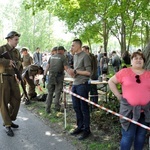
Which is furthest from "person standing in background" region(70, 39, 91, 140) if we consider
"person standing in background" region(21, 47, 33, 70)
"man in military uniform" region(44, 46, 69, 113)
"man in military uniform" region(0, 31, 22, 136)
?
"person standing in background" region(21, 47, 33, 70)

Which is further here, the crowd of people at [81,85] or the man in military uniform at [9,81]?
the man in military uniform at [9,81]

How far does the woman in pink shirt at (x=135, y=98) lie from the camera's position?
4.22m

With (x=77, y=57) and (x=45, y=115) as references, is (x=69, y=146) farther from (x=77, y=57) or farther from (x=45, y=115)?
(x=45, y=115)

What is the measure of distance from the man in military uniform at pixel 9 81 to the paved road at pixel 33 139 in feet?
0.94

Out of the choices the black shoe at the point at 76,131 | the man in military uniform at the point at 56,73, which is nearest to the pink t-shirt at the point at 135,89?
the black shoe at the point at 76,131

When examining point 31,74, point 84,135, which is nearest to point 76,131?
point 84,135

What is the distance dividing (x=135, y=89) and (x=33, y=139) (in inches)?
107

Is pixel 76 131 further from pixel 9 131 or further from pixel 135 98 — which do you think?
pixel 135 98

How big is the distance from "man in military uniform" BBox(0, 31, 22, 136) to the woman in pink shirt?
2.68m

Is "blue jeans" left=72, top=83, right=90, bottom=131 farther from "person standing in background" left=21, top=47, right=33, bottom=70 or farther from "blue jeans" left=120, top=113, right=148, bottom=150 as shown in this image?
"person standing in background" left=21, top=47, right=33, bottom=70

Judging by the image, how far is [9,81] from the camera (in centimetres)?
653

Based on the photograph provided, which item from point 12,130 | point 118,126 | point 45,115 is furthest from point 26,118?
point 118,126

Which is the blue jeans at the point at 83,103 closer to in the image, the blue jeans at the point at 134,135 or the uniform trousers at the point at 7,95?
the uniform trousers at the point at 7,95

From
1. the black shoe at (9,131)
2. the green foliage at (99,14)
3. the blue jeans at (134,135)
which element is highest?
the green foliage at (99,14)
